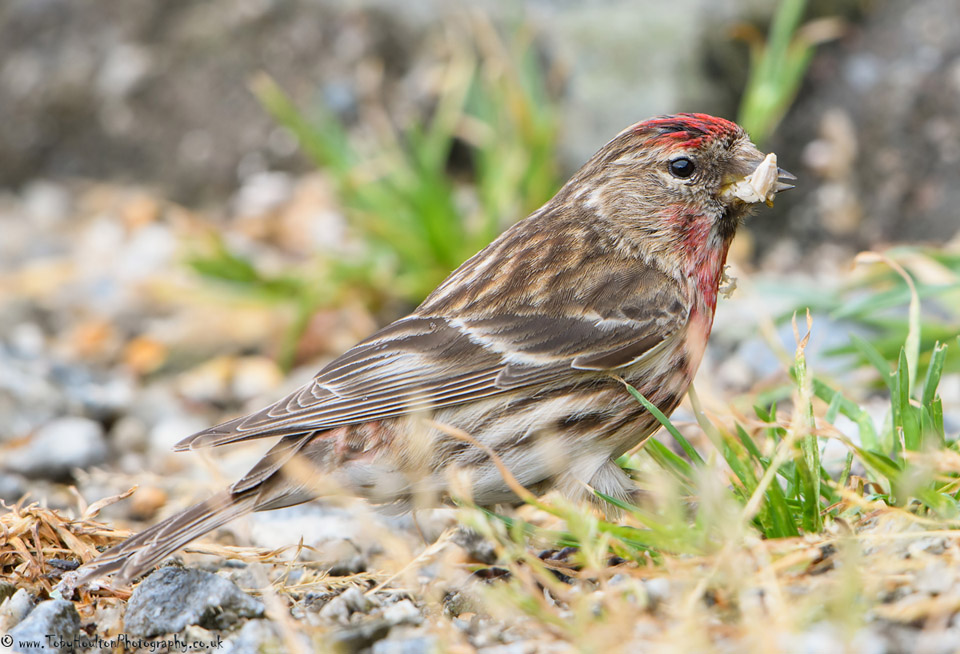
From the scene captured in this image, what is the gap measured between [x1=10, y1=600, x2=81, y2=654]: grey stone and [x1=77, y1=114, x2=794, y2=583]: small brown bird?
10.2 inches

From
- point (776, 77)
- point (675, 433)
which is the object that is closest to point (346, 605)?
point (675, 433)

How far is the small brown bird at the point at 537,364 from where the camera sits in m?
2.85

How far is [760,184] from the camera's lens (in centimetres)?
305

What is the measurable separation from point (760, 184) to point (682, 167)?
24cm

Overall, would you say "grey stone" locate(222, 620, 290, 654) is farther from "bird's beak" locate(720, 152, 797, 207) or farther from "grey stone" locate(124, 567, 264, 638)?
"bird's beak" locate(720, 152, 797, 207)

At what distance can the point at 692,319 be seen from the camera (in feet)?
9.98

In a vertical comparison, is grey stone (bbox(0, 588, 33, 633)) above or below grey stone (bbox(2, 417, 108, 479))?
above

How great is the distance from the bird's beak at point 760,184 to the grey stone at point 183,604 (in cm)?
168

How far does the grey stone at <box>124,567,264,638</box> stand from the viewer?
2.44m

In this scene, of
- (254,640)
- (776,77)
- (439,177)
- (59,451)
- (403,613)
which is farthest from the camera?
(439,177)

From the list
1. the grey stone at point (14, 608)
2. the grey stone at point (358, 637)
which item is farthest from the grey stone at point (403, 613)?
the grey stone at point (14, 608)

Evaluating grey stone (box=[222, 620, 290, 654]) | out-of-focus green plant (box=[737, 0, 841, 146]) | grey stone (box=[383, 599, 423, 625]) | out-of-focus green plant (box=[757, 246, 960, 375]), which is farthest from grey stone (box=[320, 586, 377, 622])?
out-of-focus green plant (box=[737, 0, 841, 146])

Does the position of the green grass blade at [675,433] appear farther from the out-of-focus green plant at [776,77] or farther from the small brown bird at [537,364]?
the out-of-focus green plant at [776,77]

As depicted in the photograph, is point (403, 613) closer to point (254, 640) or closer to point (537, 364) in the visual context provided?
point (254, 640)
